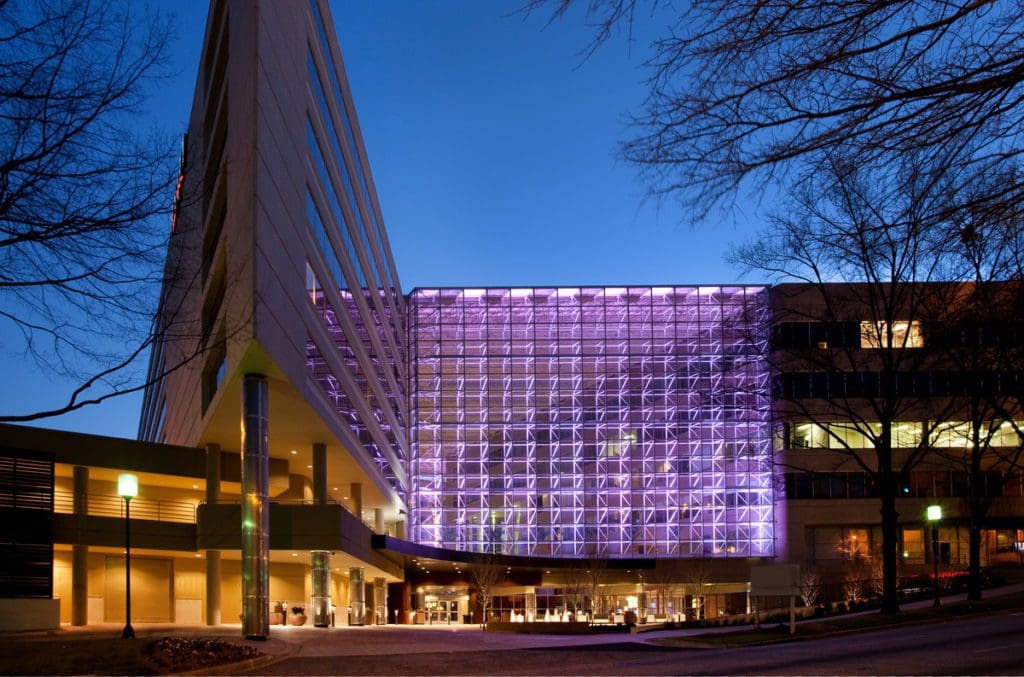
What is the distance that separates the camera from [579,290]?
288ft

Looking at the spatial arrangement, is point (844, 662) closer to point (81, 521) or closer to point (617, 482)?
point (81, 521)

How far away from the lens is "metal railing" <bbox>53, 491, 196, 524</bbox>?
40.5 metres

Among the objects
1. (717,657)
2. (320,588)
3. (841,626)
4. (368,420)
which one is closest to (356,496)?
(368,420)

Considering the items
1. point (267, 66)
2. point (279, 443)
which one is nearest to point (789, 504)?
point (279, 443)

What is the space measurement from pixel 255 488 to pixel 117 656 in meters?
14.2

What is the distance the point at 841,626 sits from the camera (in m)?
29.3

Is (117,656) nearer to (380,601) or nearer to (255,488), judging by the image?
(255,488)

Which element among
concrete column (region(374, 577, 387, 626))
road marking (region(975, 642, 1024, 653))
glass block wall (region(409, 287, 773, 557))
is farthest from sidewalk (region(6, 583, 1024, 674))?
glass block wall (region(409, 287, 773, 557))

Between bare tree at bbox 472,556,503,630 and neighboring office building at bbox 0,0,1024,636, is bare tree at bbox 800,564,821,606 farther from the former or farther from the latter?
bare tree at bbox 472,556,503,630

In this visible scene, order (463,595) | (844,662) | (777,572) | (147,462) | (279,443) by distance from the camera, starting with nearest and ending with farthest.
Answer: (844,662) → (777,572) → (147,462) → (279,443) → (463,595)

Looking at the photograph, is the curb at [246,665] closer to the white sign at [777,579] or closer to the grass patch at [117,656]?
the grass patch at [117,656]

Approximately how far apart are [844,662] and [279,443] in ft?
103

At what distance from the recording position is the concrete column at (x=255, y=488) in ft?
111

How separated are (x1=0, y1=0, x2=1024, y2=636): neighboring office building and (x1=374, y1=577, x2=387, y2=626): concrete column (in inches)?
7.8
